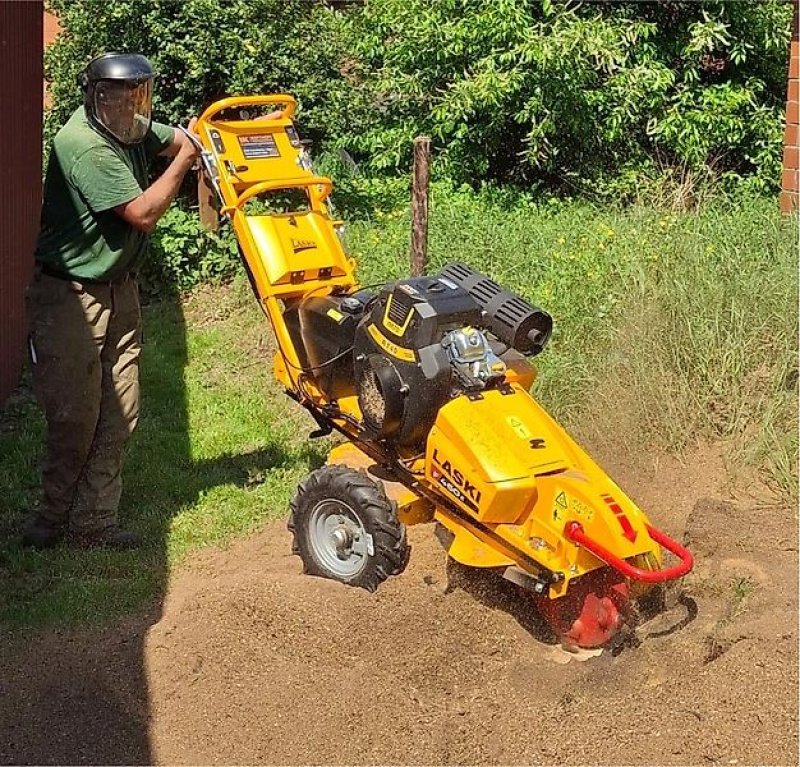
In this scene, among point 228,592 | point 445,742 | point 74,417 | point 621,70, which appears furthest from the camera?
point 621,70

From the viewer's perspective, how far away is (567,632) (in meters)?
4.43

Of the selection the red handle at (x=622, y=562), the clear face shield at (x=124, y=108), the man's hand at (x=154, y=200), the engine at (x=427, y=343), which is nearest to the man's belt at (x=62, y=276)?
the man's hand at (x=154, y=200)

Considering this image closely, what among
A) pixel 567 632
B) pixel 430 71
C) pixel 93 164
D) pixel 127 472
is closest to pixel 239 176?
pixel 93 164

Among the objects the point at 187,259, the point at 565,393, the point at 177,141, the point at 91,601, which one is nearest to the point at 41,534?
the point at 91,601

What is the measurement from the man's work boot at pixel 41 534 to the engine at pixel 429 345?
170cm

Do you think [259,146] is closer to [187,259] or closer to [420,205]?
[420,205]

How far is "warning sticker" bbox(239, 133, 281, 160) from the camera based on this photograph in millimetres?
5414

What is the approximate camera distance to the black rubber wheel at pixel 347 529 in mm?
4703

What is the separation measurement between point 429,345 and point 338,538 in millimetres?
925

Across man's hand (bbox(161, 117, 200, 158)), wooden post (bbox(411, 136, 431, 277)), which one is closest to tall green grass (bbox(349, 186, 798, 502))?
wooden post (bbox(411, 136, 431, 277))

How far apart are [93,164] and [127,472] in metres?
1.97

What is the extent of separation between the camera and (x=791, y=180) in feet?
27.8

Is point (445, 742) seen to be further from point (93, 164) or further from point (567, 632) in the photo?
point (93, 164)

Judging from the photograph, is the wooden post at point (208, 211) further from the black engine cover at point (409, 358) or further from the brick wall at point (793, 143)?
the black engine cover at point (409, 358)
